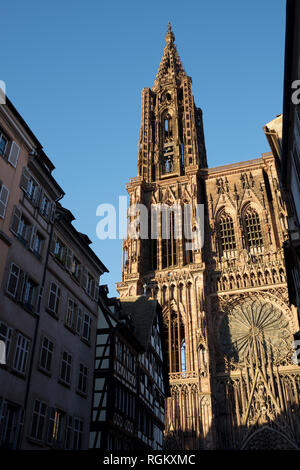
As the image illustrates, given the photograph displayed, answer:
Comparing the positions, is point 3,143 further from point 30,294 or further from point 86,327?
point 86,327

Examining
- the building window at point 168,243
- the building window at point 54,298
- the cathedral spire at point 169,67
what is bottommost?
the building window at point 54,298


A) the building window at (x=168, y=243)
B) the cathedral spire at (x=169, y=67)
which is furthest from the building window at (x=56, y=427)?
the cathedral spire at (x=169, y=67)

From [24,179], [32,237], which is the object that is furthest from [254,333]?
[24,179]

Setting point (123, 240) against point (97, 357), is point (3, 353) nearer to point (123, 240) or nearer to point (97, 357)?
point (97, 357)

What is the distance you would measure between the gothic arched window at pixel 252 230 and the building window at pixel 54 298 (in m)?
31.0

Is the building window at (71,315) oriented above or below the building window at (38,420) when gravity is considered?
above

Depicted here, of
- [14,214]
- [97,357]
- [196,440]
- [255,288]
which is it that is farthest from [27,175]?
[255,288]

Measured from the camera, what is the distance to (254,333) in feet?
135

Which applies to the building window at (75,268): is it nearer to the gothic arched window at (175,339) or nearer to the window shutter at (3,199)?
the window shutter at (3,199)

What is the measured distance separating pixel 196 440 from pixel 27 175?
2724 centimetres

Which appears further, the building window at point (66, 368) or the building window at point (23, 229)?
the building window at point (66, 368)

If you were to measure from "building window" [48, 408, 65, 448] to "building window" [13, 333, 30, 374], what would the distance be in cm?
234

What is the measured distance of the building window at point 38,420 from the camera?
47.3 feet

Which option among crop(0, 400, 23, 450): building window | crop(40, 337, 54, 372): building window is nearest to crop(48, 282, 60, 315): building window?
crop(40, 337, 54, 372): building window
